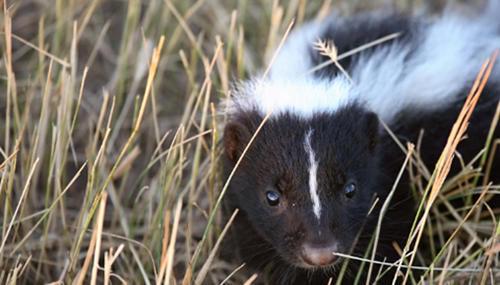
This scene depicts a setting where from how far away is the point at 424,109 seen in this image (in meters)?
4.13

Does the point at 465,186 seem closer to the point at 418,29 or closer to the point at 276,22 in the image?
the point at 418,29

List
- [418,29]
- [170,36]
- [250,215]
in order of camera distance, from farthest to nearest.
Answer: [170,36] < [418,29] < [250,215]

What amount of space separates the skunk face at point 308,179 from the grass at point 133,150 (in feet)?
1.00

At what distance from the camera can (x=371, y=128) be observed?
349cm

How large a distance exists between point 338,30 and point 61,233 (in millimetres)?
2586

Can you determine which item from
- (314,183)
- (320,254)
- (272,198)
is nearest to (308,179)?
(314,183)

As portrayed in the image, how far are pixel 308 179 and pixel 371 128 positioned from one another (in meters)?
0.65

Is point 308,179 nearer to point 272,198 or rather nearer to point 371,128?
point 272,198

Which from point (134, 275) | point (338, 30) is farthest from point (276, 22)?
point (134, 275)

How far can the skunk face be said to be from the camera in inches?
121

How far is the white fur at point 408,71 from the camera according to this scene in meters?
3.79

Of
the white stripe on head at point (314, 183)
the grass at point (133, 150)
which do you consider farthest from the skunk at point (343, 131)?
the grass at point (133, 150)

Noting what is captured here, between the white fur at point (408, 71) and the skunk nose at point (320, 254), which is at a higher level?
the white fur at point (408, 71)

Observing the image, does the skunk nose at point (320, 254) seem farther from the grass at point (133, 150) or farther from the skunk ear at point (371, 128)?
the skunk ear at point (371, 128)
